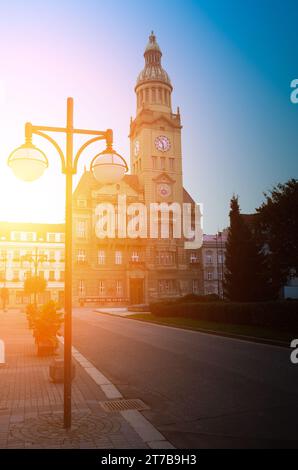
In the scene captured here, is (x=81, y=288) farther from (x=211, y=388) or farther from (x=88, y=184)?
(x=211, y=388)

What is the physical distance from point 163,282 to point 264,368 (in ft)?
207

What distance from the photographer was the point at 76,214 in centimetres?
7169

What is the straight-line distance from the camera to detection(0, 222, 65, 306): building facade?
72.6 metres

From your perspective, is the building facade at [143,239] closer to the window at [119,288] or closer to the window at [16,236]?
the window at [119,288]

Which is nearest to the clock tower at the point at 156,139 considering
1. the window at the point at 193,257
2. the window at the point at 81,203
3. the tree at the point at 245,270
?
the window at the point at 193,257

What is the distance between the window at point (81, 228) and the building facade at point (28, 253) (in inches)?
246

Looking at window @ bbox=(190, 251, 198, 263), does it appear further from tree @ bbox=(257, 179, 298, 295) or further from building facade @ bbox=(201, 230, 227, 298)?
tree @ bbox=(257, 179, 298, 295)

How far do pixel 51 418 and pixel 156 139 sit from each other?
73911 mm

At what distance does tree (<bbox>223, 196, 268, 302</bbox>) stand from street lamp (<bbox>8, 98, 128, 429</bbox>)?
29280 millimetres

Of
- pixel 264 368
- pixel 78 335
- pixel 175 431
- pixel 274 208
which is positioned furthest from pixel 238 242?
pixel 175 431

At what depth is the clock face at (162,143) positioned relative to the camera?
7756cm

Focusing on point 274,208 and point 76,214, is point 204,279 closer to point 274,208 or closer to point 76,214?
point 76,214

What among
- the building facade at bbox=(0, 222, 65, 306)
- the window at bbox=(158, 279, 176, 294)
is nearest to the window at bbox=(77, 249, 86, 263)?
the building facade at bbox=(0, 222, 65, 306)

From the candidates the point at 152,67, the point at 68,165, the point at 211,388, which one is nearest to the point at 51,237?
the point at 152,67
